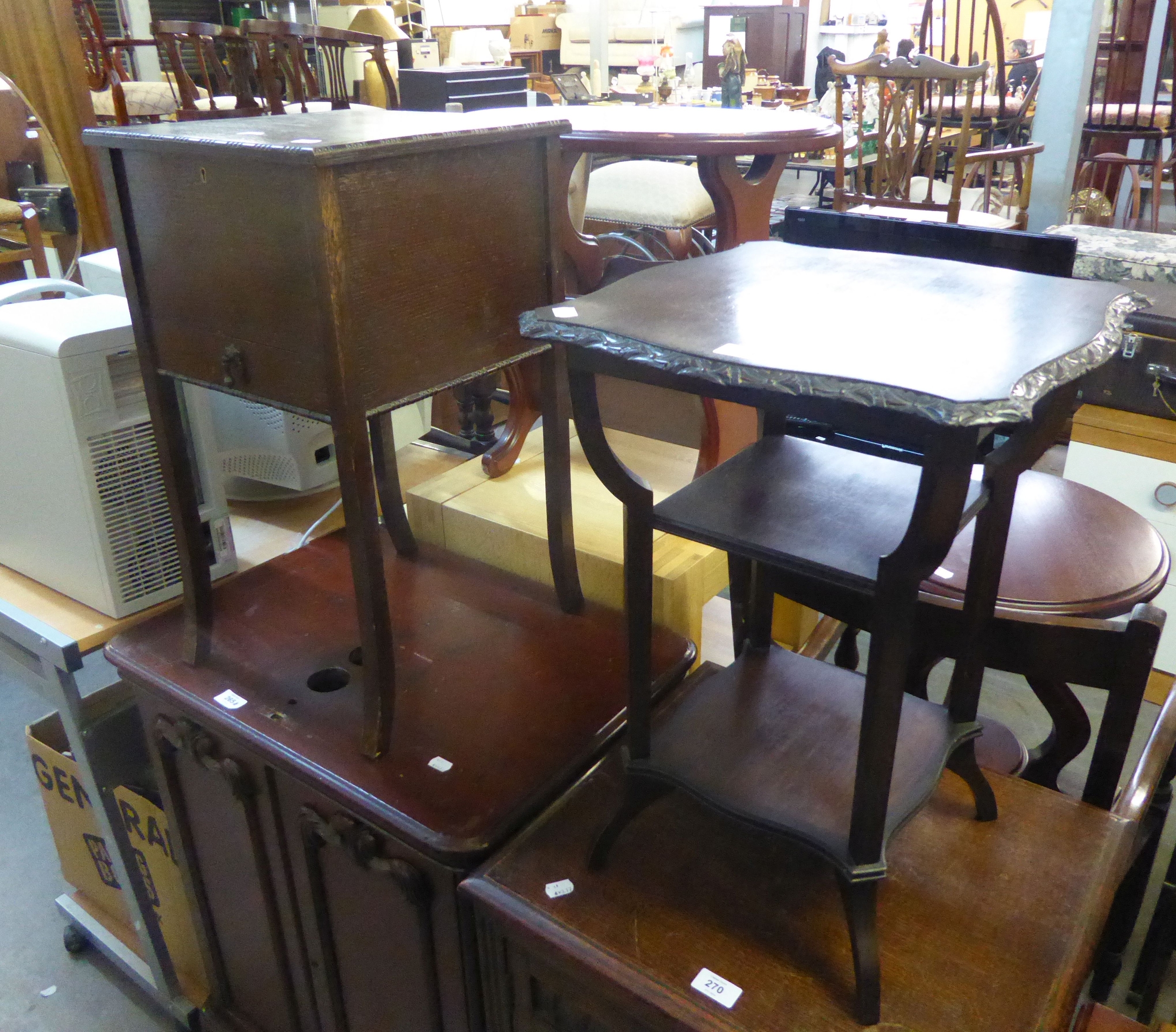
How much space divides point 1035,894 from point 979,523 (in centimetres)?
33

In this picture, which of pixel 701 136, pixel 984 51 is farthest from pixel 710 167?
pixel 984 51

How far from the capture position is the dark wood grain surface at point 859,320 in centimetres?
62

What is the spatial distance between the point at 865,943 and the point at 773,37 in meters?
5.99

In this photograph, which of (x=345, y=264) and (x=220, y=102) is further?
(x=220, y=102)

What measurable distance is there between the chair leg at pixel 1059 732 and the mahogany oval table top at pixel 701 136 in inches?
33.3

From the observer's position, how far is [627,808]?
2.85 ft

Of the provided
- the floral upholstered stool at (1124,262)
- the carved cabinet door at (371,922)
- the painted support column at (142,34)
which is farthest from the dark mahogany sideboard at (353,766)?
the painted support column at (142,34)

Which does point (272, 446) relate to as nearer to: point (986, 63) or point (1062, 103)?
point (986, 63)

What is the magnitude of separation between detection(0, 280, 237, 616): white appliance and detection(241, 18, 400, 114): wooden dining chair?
4.06 ft

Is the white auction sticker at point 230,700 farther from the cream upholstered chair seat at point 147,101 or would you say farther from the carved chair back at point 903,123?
the cream upholstered chair seat at point 147,101

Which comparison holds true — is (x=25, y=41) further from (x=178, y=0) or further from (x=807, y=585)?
(x=178, y=0)

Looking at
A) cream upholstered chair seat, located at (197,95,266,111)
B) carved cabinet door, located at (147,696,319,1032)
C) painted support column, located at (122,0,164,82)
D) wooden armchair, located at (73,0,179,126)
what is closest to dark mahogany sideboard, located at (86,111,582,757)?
carved cabinet door, located at (147,696,319,1032)

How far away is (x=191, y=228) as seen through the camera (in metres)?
0.91

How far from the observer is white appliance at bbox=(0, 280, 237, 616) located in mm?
1120
